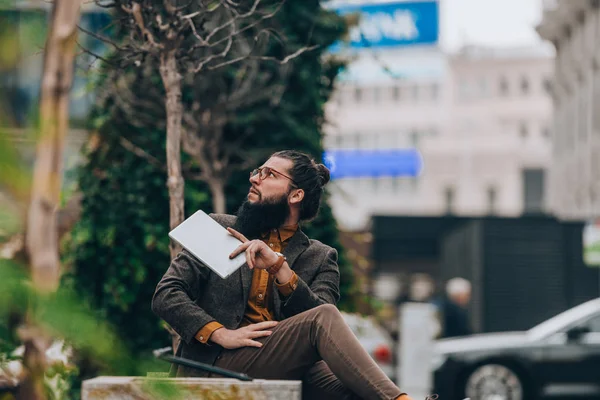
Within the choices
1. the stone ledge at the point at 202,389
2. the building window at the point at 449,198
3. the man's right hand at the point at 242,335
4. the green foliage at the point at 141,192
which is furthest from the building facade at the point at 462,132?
the stone ledge at the point at 202,389

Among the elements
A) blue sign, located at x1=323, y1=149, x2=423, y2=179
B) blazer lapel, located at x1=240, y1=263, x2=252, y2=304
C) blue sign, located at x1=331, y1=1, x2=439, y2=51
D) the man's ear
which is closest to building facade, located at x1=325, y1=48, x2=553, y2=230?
blue sign, located at x1=323, y1=149, x2=423, y2=179

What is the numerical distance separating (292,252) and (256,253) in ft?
1.56

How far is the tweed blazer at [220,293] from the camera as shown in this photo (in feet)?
12.8

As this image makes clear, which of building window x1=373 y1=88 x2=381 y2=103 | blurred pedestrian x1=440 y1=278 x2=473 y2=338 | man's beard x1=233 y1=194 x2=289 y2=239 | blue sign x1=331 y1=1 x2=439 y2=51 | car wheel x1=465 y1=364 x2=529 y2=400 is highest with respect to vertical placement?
building window x1=373 y1=88 x2=381 y2=103

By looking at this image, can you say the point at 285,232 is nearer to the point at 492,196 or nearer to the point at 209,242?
the point at 209,242

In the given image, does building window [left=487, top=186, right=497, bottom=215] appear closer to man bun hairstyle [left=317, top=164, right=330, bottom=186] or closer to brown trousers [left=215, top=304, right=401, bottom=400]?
man bun hairstyle [left=317, top=164, right=330, bottom=186]

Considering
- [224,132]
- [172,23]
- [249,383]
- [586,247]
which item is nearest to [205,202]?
[224,132]

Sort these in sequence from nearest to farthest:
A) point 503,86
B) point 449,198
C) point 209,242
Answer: point 209,242, point 449,198, point 503,86

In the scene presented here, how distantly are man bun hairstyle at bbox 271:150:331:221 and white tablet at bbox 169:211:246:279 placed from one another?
606 mm

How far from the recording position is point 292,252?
4223 mm

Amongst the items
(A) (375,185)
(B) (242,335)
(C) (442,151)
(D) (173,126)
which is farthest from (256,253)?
(A) (375,185)

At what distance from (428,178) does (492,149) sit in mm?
4642

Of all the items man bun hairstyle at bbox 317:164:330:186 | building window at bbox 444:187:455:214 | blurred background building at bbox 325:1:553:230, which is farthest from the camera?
building window at bbox 444:187:455:214

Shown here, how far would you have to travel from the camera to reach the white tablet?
3676 millimetres
